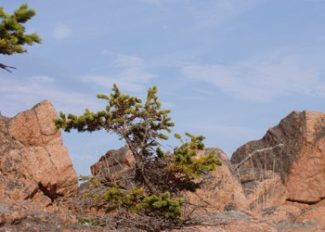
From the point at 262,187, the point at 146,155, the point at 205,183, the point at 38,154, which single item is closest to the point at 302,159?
the point at 262,187

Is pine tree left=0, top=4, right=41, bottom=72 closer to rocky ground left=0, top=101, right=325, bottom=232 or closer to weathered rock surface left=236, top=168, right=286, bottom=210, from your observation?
rocky ground left=0, top=101, right=325, bottom=232

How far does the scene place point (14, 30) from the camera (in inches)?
398

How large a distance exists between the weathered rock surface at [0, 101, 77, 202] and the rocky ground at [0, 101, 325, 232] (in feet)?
0.11

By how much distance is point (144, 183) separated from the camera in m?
12.2

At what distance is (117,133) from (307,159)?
17787 millimetres

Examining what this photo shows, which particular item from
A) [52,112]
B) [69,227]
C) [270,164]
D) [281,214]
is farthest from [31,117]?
[270,164]

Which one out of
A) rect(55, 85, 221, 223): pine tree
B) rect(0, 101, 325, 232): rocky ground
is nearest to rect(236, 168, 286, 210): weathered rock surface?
rect(0, 101, 325, 232): rocky ground

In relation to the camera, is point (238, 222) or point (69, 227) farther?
point (238, 222)

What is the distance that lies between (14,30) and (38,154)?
29.9 ft

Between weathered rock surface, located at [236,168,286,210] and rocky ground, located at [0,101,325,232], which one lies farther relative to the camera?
weathered rock surface, located at [236,168,286,210]

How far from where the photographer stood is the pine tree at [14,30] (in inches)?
392

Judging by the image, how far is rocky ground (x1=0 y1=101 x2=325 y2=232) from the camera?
13699 mm

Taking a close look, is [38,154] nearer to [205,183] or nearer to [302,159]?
[205,183]

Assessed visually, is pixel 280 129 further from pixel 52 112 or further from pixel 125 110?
pixel 125 110
